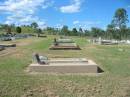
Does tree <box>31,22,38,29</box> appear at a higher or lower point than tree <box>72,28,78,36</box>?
higher

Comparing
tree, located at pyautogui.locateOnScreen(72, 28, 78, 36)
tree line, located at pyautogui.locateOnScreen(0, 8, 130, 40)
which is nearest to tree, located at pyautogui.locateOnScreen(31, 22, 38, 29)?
tree line, located at pyautogui.locateOnScreen(0, 8, 130, 40)

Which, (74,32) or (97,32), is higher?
(97,32)

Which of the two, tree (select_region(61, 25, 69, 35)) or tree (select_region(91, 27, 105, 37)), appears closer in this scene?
tree (select_region(91, 27, 105, 37))

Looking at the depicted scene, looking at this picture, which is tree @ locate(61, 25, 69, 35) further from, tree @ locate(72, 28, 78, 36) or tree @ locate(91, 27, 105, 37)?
tree @ locate(91, 27, 105, 37)

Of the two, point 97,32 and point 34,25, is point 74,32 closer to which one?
point 97,32

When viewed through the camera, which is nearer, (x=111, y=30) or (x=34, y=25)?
(x=111, y=30)

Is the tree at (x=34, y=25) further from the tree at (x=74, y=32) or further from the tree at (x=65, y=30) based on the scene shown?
the tree at (x=74, y=32)

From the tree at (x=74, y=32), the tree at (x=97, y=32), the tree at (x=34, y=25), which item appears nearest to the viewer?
the tree at (x=97, y=32)

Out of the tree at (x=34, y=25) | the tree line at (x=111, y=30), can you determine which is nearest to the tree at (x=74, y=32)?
the tree line at (x=111, y=30)

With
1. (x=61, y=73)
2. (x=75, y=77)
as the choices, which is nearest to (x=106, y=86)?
(x=75, y=77)

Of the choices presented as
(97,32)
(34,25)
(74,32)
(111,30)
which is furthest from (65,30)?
(111,30)

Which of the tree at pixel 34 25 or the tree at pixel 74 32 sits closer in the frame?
the tree at pixel 74 32

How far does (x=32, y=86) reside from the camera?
8.88 meters

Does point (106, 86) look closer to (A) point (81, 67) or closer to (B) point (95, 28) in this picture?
(A) point (81, 67)
